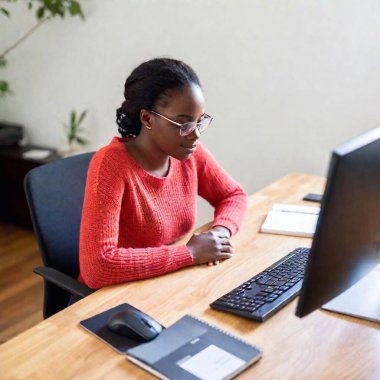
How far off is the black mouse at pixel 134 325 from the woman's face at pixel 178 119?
21.7 inches

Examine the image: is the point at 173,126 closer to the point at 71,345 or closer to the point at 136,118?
the point at 136,118

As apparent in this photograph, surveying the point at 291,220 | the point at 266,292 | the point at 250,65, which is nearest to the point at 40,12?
the point at 250,65

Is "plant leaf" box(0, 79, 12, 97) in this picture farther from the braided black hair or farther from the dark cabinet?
the braided black hair

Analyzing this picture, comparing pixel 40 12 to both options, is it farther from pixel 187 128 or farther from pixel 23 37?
Result: pixel 187 128

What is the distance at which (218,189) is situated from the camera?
1894 mm

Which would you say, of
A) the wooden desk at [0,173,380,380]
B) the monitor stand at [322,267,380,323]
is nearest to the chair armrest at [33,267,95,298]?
the wooden desk at [0,173,380,380]

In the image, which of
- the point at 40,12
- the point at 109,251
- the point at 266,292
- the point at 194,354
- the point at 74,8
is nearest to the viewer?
the point at 194,354

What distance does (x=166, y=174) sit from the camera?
170cm

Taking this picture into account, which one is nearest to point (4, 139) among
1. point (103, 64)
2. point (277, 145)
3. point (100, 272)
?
point (103, 64)

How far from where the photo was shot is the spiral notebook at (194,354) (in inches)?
40.6

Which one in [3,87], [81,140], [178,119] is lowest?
[81,140]

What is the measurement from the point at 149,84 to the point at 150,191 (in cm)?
30

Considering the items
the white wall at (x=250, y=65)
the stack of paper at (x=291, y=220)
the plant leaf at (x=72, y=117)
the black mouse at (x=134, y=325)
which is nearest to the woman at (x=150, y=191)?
the stack of paper at (x=291, y=220)

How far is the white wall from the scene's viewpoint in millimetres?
2324
